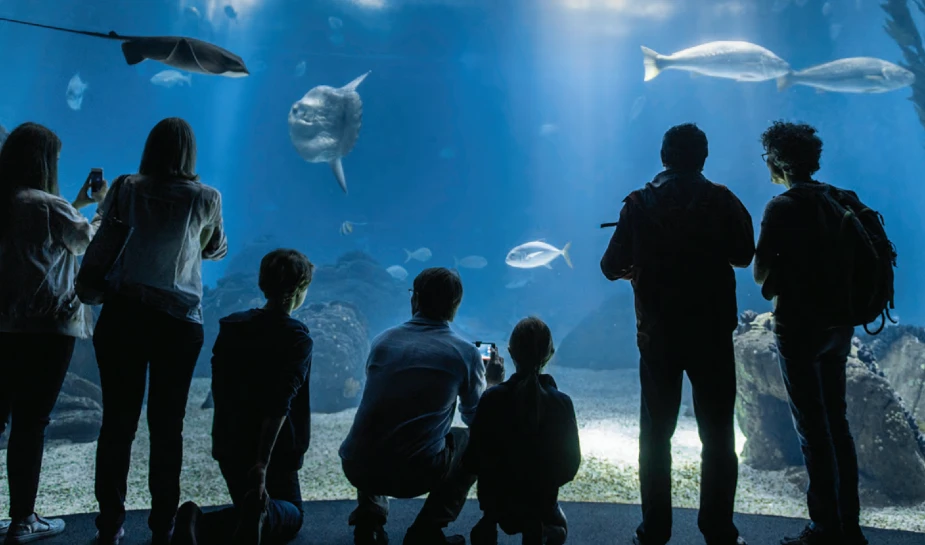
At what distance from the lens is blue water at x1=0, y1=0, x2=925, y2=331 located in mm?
22234

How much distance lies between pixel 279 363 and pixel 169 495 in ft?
2.37

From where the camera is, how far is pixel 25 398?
2068 mm

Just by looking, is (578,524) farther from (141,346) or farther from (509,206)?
(509,206)

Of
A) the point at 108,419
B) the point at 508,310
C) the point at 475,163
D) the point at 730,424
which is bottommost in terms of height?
the point at 508,310

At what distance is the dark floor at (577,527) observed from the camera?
2.25 meters

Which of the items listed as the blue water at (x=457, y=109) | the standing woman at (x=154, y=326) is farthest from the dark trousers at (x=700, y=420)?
the blue water at (x=457, y=109)

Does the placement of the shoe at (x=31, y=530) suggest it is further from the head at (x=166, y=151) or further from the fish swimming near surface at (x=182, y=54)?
the fish swimming near surface at (x=182, y=54)

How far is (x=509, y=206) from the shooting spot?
127 feet

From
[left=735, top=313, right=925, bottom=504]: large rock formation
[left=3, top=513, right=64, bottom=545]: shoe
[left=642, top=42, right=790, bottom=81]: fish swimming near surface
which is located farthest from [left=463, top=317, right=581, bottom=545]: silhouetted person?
[left=642, top=42, right=790, bottom=81]: fish swimming near surface

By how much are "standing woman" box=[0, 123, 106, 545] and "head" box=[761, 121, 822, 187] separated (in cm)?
314

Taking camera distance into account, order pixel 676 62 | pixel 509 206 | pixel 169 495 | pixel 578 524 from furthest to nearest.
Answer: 1. pixel 509 206
2. pixel 676 62
3. pixel 578 524
4. pixel 169 495

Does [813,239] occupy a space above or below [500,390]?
above

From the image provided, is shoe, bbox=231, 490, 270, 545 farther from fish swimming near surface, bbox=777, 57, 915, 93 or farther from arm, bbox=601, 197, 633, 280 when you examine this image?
fish swimming near surface, bbox=777, 57, 915, 93

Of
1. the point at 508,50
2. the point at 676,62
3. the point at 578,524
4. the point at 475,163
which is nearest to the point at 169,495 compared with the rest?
the point at 578,524
